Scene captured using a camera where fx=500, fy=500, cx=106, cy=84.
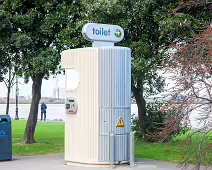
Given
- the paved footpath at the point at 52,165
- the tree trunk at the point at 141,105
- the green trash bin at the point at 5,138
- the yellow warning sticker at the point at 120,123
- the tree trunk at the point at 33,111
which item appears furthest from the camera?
the tree trunk at the point at 141,105

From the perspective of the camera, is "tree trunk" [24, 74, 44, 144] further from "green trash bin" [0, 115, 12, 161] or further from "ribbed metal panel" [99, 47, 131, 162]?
"ribbed metal panel" [99, 47, 131, 162]

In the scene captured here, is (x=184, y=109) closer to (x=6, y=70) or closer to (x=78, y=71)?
(x=78, y=71)

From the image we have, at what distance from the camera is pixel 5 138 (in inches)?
527

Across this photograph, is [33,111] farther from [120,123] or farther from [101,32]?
[120,123]

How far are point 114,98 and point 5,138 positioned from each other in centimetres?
325

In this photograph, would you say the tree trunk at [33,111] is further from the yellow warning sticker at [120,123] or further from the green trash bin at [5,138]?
the yellow warning sticker at [120,123]

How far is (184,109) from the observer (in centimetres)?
885

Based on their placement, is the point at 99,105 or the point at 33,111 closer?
the point at 99,105

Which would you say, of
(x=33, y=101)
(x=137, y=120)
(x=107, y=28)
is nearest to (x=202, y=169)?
(x=107, y=28)

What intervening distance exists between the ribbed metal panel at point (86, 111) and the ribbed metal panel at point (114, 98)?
15 centimetres

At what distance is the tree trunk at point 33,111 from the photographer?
19062 millimetres

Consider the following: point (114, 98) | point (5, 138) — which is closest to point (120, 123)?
point (114, 98)

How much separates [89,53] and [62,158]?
3674mm

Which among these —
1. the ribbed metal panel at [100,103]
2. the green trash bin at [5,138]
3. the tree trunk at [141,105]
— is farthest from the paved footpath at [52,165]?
the tree trunk at [141,105]
